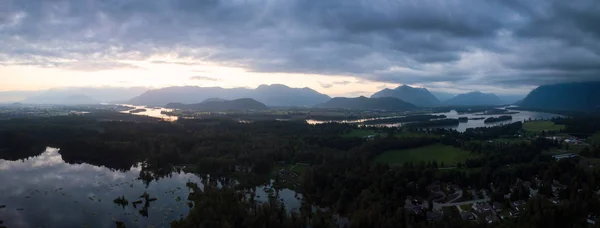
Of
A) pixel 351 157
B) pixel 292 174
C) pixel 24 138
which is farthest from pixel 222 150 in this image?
pixel 24 138

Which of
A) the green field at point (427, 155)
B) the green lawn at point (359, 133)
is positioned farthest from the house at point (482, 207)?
A: the green lawn at point (359, 133)

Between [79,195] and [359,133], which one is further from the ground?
[359,133]

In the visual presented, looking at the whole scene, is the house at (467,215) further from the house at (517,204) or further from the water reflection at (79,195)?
the water reflection at (79,195)

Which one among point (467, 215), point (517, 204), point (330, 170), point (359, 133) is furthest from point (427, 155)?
point (359, 133)

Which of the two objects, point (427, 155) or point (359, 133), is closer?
point (427, 155)

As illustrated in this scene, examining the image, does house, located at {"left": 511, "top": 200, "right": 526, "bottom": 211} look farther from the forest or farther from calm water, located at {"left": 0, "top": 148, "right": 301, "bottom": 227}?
calm water, located at {"left": 0, "top": 148, "right": 301, "bottom": 227}

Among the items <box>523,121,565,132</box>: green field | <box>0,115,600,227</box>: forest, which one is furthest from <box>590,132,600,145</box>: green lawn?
<box>523,121,565,132</box>: green field

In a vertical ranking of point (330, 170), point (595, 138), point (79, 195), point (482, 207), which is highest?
point (595, 138)

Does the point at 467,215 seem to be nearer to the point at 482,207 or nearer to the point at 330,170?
the point at 482,207
